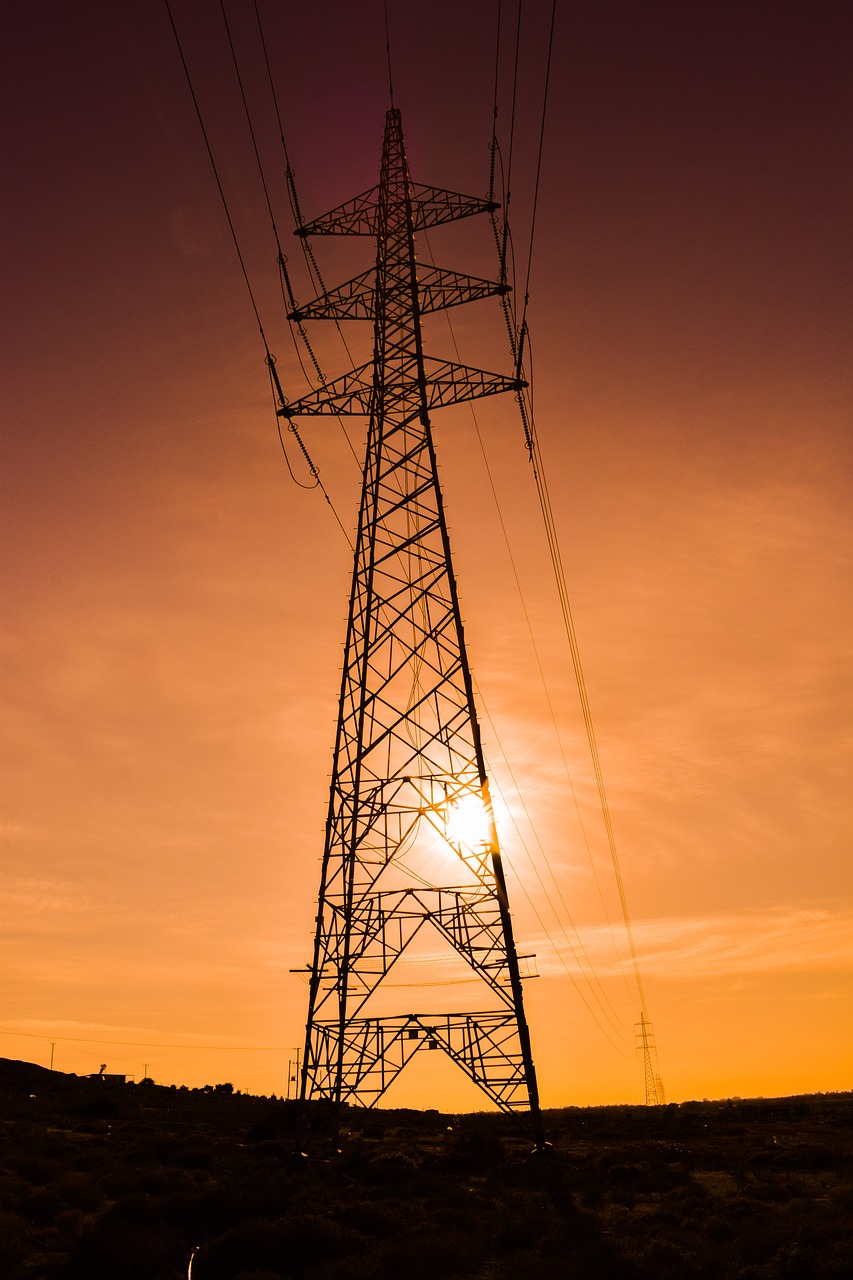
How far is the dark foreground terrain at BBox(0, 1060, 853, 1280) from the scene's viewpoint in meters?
19.0

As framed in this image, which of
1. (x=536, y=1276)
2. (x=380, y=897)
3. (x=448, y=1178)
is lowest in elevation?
Result: (x=536, y=1276)

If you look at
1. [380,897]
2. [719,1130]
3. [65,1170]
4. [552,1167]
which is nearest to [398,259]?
[380,897]

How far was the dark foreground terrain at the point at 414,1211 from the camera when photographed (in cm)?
1895

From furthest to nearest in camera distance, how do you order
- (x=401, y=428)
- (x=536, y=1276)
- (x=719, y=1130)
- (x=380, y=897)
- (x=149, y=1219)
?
(x=719, y=1130) → (x=401, y=428) → (x=380, y=897) → (x=149, y=1219) → (x=536, y=1276)

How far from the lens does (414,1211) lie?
23656mm

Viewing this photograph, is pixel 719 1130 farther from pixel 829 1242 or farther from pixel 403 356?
pixel 403 356

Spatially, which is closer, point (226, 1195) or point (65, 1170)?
point (226, 1195)

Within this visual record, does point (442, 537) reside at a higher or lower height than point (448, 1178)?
higher

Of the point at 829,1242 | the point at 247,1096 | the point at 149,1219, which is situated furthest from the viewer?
the point at 247,1096

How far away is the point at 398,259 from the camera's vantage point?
30.7 metres

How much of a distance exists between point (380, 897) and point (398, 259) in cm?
1898

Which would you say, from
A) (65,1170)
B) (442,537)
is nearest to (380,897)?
(442,537)

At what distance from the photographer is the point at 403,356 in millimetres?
29516

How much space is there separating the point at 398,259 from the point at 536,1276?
2653 cm
